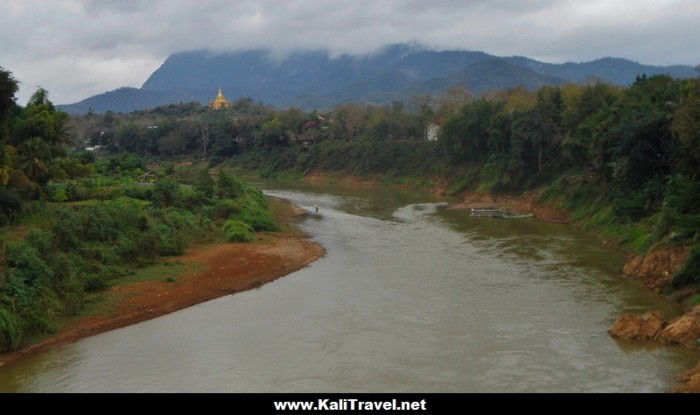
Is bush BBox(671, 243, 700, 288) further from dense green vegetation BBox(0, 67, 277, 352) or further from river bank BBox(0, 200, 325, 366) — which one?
dense green vegetation BBox(0, 67, 277, 352)

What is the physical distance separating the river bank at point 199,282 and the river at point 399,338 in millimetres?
610

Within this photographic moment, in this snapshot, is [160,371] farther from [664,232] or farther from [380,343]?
[664,232]

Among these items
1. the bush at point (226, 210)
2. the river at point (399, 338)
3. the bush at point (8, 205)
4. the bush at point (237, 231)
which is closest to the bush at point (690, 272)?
the river at point (399, 338)

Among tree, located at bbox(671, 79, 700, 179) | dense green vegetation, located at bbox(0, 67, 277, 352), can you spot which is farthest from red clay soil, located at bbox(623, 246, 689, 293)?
dense green vegetation, located at bbox(0, 67, 277, 352)

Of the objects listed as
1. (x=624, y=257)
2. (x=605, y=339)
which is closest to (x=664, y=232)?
(x=624, y=257)

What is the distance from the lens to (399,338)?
20.4 meters

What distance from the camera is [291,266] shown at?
1259 inches

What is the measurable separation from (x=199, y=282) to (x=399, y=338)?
10.7 m

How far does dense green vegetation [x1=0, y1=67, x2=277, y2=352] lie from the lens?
2228 cm

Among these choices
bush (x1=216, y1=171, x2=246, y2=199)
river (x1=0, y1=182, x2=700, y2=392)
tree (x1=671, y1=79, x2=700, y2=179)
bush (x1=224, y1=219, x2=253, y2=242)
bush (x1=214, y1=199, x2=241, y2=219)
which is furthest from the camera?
bush (x1=216, y1=171, x2=246, y2=199)

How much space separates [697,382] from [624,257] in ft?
56.2

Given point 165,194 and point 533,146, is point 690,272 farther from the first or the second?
point 533,146

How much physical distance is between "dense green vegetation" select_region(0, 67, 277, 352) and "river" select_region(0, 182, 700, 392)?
2.40 meters

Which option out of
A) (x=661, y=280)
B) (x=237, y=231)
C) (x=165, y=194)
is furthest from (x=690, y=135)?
(x=165, y=194)
